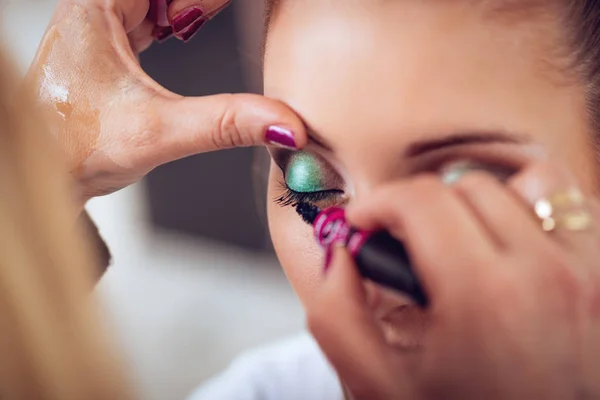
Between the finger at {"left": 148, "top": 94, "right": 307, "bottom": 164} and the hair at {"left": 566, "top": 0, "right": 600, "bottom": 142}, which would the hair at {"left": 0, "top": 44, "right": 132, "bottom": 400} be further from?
the hair at {"left": 566, "top": 0, "right": 600, "bottom": 142}

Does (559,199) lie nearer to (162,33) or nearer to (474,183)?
(474,183)

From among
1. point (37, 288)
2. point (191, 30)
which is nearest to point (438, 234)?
point (37, 288)

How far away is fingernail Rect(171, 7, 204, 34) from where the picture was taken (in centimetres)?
54

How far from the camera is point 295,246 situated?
537mm

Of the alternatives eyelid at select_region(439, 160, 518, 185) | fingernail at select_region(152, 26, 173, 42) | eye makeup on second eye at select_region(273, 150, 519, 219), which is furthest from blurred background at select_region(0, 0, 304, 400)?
eyelid at select_region(439, 160, 518, 185)

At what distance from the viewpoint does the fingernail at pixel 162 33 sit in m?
0.58

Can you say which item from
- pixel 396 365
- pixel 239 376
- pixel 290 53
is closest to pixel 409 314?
pixel 396 365

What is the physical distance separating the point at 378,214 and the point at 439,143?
3.6 inches

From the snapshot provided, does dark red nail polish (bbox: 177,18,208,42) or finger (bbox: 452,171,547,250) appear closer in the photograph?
finger (bbox: 452,171,547,250)

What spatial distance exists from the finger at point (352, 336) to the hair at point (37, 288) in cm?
16

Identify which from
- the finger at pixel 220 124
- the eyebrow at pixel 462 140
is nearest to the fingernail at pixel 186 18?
the finger at pixel 220 124

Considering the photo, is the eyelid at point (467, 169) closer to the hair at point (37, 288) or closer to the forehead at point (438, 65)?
the forehead at point (438, 65)

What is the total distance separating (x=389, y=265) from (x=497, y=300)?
65 millimetres

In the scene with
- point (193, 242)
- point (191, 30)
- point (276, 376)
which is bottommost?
point (276, 376)
